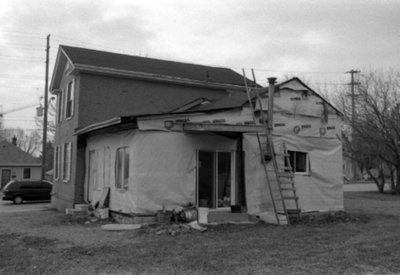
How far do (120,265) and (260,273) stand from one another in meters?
2.44

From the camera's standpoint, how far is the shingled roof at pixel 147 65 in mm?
18281

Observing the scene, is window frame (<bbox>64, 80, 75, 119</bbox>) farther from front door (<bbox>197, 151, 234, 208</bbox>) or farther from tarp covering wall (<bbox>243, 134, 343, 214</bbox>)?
tarp covering wall (<bbox>243, 134, 343, 214</bbox>)

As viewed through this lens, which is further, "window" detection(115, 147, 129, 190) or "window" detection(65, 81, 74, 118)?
"window" detection(65, 81, 74, 118)

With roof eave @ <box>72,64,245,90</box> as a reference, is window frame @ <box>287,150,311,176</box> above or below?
below

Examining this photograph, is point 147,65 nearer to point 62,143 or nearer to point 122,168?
point 62,143

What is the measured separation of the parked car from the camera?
Result: 2655cm

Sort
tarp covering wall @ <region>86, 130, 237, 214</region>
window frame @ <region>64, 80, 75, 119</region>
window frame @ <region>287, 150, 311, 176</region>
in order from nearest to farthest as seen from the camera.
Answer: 1. tarp covering wall @ <region>86, 130, 237, 214</region>
2. window frame @ <region>287, 150, 311, 176</region>
3. window frame @ <region>64, 80, 75, 119</region>

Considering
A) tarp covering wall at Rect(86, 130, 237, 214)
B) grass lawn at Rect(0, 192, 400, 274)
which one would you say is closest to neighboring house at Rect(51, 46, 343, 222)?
tarp covering wall at Rect(86, 130, 237, 214)

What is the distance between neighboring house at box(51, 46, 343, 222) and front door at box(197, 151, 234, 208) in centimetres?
3

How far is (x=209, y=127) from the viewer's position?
466 inches

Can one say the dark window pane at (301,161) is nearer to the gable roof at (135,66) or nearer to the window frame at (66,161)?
the gable roof at (135,66)

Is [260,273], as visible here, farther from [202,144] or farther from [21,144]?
[21,144]

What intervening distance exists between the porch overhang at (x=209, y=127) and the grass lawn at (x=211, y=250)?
265 centimetres

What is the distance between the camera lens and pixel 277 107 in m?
14.2
